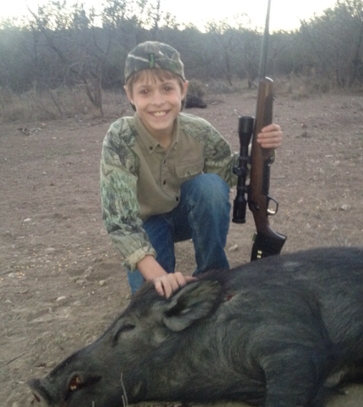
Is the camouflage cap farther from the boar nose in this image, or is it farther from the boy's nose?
the boar nose

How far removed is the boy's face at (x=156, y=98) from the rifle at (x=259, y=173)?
47cm

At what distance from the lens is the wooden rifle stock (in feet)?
11.5

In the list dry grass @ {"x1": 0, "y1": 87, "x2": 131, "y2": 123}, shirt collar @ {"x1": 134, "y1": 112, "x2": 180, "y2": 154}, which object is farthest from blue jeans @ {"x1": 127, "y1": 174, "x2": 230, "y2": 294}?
dry grass @ {"x1": 0, "y1": 87, "x2": 131, "y2": 123}

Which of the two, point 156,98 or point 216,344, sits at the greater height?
point 156,98

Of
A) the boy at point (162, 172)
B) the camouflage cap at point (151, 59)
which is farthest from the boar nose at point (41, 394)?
the camouflage cap at point (151, 59)

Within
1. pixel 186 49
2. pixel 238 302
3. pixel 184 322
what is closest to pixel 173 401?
pixel 184 322

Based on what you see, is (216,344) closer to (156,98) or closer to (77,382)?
(77,382)

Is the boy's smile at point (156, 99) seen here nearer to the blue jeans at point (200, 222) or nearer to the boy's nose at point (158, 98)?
the boy's nose at point (158, 98)

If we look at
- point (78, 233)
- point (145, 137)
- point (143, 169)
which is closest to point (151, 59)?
point (145, 137)

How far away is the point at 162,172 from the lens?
11.9 ft

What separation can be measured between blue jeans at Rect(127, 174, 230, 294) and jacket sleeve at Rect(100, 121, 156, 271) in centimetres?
43

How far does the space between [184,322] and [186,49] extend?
986 inches

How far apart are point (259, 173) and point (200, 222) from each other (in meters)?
0.50

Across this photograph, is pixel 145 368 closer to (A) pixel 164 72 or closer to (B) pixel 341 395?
(B) pixel 341 395
